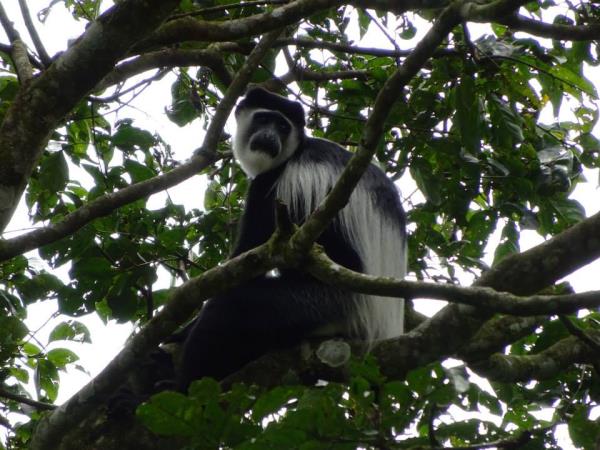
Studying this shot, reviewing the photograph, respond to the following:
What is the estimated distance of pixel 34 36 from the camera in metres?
2.42

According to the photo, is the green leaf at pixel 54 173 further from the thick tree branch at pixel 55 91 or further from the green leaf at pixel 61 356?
the thick tree branch at pixel 55 91

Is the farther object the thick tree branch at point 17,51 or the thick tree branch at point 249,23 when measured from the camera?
the thick tree branch at point 249,23

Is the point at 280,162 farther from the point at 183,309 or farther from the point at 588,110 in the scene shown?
the point at 183,309

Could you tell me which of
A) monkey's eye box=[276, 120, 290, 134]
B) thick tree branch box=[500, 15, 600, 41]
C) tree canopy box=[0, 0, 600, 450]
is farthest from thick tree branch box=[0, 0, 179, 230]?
monkey's eye box=[276, 120, 290, 134]

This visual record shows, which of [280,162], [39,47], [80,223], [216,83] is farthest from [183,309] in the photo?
[216,83]

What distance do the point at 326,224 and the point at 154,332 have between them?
0.58 m

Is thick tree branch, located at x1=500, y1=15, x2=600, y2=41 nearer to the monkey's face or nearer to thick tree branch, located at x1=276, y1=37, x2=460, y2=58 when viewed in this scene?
thick tree branch, located at x1=276, y1=37, x2=460, y2=58

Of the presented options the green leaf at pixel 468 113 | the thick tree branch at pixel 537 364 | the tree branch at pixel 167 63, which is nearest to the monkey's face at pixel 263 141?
the tree branch at pixel 167 63

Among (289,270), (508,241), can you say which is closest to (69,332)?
(289,270)

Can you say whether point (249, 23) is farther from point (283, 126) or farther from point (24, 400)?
point (24, 400)

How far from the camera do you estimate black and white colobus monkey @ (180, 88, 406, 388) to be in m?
2.80

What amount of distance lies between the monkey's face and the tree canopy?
121mm

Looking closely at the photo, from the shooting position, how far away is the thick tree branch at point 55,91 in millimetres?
2035

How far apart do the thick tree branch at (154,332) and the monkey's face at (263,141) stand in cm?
158
